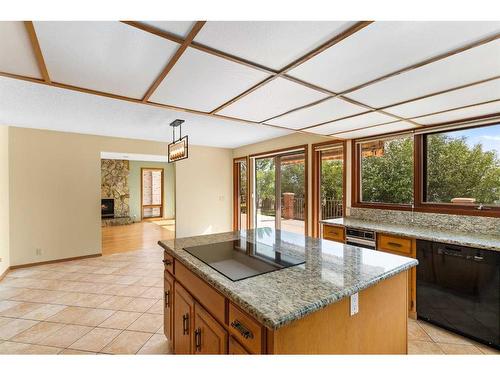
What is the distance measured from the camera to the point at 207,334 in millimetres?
1396

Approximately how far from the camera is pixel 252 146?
583cm

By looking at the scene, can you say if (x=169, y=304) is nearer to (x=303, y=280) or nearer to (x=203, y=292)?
(x=203, y=292)

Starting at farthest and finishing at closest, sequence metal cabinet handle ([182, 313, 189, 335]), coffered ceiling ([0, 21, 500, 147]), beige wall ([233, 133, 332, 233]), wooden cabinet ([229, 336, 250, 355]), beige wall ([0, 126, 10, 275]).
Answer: beige wall ([233, 133, 332, 233]) → beige wall ([0, 126, 10, 275]) → metal cabinet handle ([182, 313, 189, 335]) → coffered ceiling ([0, 21, 500, 147]) → wooden cabinet ([229, 336, 250, 355])

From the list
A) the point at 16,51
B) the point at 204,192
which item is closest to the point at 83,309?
the point at 16,51

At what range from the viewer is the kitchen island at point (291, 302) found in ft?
3.40

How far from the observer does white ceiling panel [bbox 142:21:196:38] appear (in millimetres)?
1187

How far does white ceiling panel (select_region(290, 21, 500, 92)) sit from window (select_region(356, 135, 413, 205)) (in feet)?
6.72

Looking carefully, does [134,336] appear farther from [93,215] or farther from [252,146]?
[252,146]

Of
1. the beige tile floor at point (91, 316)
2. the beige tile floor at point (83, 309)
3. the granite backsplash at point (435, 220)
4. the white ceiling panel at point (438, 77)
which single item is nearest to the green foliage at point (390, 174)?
the granite backsplash at point (435, 220)

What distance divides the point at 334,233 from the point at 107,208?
8.27 metres

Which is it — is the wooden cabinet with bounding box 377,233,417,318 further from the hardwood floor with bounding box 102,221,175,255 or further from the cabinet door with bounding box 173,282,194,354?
the hardwood floor with bounding box 102,221,175,255

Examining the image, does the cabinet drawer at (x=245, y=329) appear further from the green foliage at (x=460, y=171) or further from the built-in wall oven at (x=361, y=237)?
the green foliage at (x=460, y=171)

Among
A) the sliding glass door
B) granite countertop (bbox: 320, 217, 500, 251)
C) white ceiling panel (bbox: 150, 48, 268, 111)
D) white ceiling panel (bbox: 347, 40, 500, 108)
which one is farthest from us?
the sliding glass door

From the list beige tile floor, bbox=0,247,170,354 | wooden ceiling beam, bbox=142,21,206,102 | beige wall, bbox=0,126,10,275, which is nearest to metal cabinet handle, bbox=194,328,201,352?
beige tile floor, bbox=0,247,170,354
